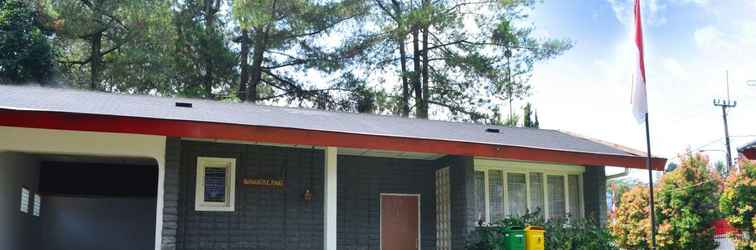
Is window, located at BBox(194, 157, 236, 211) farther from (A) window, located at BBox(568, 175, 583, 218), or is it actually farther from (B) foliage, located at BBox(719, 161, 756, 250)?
(B) foliage, located at BBox(719, 161, 756, 250)

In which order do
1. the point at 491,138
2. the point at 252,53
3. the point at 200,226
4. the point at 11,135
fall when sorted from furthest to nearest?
the point at 252,53
the point at 491,138
the point at 200,226
the point at 11,135

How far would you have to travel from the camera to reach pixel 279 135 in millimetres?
10641

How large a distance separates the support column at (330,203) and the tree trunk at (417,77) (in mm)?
14773

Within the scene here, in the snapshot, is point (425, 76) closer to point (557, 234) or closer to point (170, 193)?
point (557, 234)

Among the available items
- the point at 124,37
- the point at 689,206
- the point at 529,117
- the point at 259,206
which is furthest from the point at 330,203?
the point at 529,117

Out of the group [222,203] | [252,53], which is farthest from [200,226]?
[252,53]

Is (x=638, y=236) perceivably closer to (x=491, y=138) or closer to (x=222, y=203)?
(x=491, y=138)

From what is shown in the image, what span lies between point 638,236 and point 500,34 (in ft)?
30.1

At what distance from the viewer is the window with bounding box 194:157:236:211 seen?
1189 cm

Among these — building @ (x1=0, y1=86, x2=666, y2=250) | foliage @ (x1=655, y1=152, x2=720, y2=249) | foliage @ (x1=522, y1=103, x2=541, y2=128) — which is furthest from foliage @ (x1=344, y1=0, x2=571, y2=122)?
building @ (x1=0, y1=86, x2=666, y2=250)

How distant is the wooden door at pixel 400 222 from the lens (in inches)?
534

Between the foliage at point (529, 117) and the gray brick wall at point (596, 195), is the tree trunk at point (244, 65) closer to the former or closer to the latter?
the foliage at point (529, 117)

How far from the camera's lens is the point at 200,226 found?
11.8m

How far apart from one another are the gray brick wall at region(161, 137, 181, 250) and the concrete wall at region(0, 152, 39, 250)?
7.71 ft
